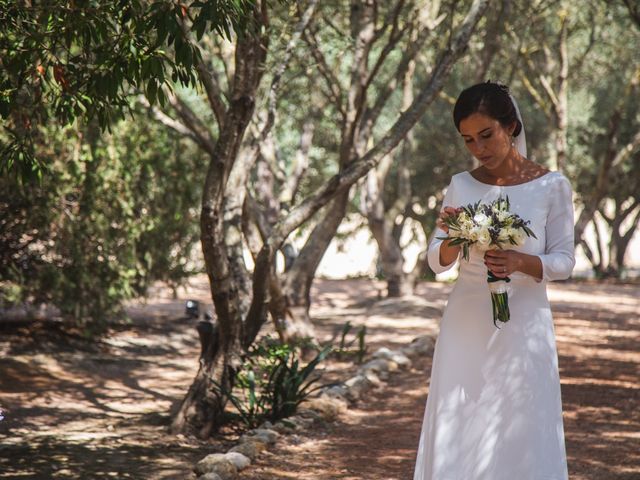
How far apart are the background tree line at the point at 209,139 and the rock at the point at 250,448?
92 cm

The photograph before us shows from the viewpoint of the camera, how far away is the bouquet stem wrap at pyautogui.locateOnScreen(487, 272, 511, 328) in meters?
3.98

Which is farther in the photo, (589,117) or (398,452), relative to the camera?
(589,117)

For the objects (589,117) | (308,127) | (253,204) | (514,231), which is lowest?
(514,231)

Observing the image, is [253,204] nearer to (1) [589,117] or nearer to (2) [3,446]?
(2) [3,446]

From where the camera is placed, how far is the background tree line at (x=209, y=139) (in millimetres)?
5332

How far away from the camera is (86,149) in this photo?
12.2m

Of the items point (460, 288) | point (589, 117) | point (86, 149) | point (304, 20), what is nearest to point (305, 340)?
point (86, 149)

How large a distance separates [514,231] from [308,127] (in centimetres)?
1583

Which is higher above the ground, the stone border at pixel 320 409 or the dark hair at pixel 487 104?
the dark hair at pixel 487 104

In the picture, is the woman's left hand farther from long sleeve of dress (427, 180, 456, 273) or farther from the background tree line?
the background tree line

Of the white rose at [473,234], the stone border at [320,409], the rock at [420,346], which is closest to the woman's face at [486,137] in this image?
the white rose at [473,234]

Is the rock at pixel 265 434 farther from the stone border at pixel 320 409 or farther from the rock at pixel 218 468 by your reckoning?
the rock at pixel 218 468

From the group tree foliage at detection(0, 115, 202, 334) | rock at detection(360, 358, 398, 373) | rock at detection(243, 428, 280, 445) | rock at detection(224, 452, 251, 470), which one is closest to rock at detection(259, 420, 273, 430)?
rock at detection(243, 428, 280, 445)

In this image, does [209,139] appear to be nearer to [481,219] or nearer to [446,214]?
[446,214]
